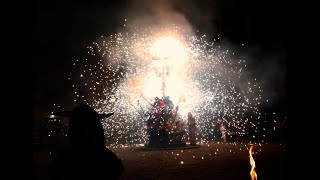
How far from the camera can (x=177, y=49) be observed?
20.9 m

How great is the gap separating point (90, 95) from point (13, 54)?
107 feet

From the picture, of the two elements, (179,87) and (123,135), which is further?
(123,135)

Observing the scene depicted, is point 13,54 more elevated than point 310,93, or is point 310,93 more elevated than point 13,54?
Result: point 13,54

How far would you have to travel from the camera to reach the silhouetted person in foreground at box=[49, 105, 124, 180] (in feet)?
9.50

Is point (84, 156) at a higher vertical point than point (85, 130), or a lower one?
lower

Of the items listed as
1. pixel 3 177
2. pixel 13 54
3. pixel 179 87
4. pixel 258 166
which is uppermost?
pixel 179 87

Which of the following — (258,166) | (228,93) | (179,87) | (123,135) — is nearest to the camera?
(258,166)

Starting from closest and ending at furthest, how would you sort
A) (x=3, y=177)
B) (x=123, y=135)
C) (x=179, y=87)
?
(x=3, y=177) < (x=179, y=87) < (x=123, y=135)

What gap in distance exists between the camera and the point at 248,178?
8078 mm

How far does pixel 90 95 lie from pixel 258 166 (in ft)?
86.5

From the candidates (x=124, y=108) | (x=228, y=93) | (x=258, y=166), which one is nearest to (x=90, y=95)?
(x=124, y=108)

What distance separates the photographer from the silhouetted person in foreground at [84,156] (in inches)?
114

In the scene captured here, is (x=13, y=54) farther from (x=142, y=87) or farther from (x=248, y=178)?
(x=142, y=87)

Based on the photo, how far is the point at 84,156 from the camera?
115 inches
